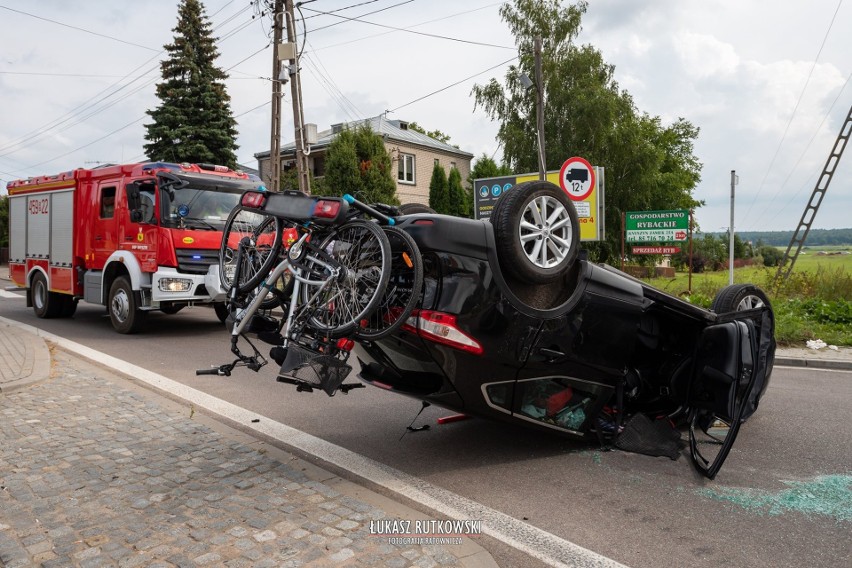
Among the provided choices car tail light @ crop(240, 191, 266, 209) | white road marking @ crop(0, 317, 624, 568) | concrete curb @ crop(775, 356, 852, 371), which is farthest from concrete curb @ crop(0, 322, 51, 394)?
concrete curb @ crop(775, 356, 852, 371)

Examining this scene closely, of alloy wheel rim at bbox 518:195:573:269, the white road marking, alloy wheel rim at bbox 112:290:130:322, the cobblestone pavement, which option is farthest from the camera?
alloy wheel rim at bbox 112:290:130:322

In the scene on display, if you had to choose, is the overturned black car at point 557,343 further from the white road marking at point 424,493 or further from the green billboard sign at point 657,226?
the green billboard sign at point 657,226

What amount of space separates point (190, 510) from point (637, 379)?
3226 millimetres

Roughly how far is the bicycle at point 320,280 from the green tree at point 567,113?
31420 millimetres

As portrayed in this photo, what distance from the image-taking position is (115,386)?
7141 millimetres

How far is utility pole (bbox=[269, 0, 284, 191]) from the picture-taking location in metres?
19.7

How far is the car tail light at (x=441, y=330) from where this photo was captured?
4.02 m

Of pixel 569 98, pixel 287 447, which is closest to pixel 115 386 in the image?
pixel 287 447

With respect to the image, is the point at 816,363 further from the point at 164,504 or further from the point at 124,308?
the point at 124,308

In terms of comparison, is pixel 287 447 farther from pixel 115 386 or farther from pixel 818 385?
pixel 818 385

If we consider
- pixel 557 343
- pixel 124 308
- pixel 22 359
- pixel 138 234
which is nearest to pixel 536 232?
pixel 557 343

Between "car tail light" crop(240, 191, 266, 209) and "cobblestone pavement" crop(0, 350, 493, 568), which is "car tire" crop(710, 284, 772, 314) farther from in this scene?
"car tail light" crop(240, 191, 266, 209)

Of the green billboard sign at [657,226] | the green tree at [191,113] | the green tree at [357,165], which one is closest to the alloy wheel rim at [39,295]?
the green billboard sign at [657,226]

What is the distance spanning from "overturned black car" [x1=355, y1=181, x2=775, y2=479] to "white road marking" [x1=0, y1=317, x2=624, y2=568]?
57cm
